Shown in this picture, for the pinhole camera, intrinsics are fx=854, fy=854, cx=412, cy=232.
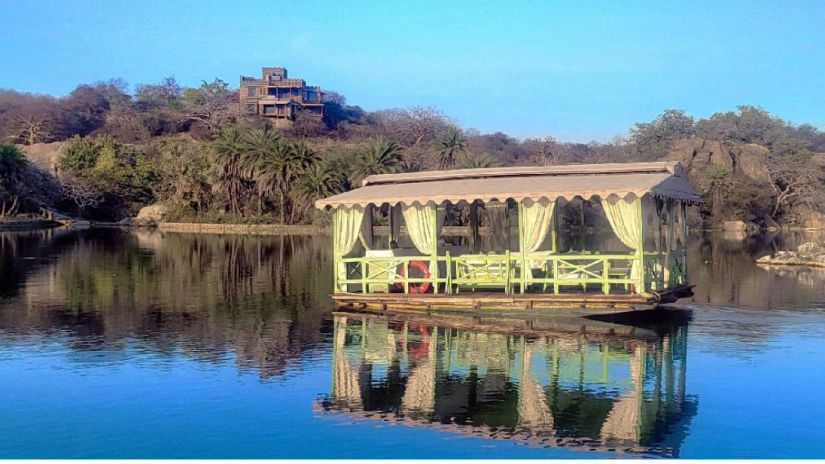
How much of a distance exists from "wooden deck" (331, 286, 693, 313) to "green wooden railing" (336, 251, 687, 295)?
12.2 inches

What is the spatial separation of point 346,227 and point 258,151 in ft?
144

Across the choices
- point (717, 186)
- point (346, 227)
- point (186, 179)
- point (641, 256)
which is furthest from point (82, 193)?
point (641, 256)

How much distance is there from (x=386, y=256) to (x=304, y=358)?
606 centimetres

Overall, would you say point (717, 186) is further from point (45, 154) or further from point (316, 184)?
point (45, 154)

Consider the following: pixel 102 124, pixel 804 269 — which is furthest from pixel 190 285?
pixel 102 124

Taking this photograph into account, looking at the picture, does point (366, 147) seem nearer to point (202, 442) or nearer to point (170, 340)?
point (170, 340)

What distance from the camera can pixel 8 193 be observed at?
60125mm

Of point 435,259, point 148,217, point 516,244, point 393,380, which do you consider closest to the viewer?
point 393,380

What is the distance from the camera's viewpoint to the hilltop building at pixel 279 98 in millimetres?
102125

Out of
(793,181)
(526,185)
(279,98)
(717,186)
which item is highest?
(279,98)

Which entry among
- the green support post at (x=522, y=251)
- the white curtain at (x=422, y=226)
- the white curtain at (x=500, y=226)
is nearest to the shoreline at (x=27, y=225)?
the white curtain at (x=500, y=226)

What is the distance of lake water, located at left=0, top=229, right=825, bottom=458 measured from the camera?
8.85 metres

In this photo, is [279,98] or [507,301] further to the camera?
[279,98]

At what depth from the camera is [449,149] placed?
60.1 m
